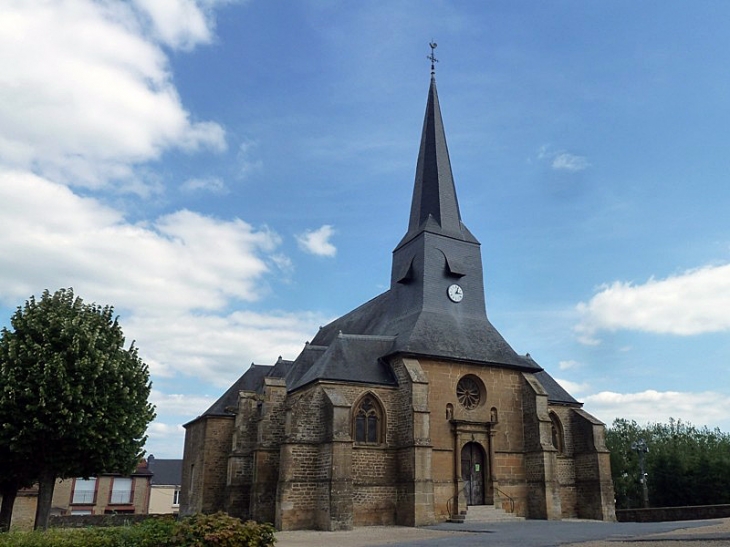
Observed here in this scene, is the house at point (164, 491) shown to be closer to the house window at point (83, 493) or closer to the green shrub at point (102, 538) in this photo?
the house window at point (83, 493)

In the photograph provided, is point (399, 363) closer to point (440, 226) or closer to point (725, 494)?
point (440, 226)

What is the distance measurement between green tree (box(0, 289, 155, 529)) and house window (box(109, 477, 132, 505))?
24.7 meters

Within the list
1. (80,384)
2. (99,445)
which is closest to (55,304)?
(80,384)

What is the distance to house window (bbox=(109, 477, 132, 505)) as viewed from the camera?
40694mm

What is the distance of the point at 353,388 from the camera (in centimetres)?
2342

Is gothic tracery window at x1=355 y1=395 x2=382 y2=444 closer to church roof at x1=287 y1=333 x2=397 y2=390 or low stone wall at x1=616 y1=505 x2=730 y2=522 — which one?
church roof at x1=287 y1=333 x2=397 y2=390

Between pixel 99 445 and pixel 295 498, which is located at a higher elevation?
pixel 99 445

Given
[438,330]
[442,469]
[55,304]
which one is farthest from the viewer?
[438,330]

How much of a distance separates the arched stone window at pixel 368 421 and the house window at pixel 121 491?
24.8 metres

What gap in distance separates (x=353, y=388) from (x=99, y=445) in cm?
931

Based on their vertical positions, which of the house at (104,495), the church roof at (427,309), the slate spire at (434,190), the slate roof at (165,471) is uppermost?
the slate spire at (434,190)

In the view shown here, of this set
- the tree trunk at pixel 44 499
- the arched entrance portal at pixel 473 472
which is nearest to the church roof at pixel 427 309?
the arched entrance portal at pixel 473 472

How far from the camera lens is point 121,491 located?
41.0 m

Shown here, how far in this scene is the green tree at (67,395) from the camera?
16203mm
